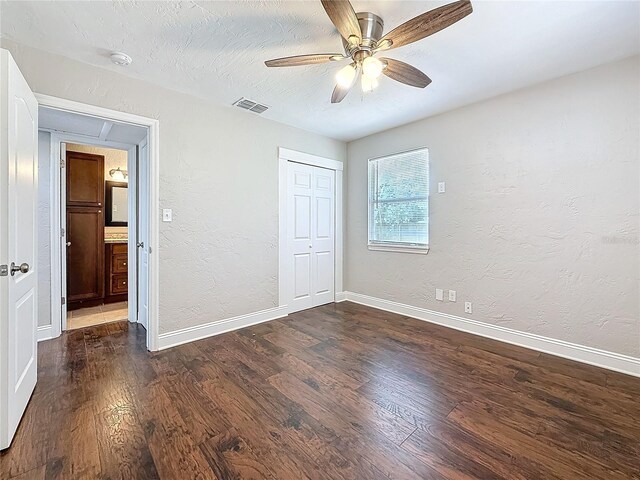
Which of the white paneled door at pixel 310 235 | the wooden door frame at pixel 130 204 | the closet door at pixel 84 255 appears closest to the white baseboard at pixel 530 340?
A: the white paneled door at pixel 310 235

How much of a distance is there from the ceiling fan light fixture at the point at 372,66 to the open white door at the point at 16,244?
1969 millimetres

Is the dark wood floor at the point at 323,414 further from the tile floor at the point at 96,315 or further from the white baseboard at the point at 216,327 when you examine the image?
the tile floor at the point at 96,315

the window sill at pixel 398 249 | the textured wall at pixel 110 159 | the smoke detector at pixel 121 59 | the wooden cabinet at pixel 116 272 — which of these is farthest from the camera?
the textured wall at pixel 110 159

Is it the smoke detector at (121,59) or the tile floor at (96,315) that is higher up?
the smoke detector at (121,59)

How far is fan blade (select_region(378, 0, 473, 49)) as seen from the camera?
1.43 metres

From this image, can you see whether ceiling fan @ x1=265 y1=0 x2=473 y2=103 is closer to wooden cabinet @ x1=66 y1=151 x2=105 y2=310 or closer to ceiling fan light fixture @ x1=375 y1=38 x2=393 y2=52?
ceiling fan light fixture @ x1=375 y1=38 x2=393 y2=52

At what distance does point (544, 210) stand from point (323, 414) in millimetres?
2627

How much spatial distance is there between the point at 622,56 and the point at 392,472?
11.0 ft

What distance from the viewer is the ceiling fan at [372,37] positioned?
1.48 m

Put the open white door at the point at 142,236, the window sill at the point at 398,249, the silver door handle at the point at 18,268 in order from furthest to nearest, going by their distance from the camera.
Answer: the window sill at the point at 398,249, the open white door at the point at 142,236, the silver door handle at the point at 18,268

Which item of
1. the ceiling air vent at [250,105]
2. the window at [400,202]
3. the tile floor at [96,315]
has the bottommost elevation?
the tile floor at [96,315]

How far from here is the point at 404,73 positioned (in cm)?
207

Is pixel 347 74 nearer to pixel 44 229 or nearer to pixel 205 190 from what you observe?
pixel 205 190

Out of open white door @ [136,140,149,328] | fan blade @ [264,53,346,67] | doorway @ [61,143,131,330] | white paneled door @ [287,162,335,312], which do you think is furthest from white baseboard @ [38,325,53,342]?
fan blade @ [264,53,346,67]
